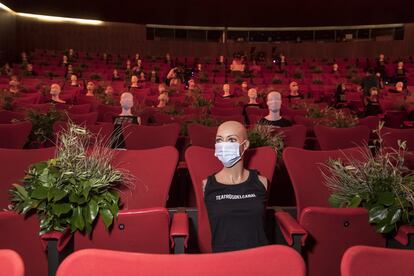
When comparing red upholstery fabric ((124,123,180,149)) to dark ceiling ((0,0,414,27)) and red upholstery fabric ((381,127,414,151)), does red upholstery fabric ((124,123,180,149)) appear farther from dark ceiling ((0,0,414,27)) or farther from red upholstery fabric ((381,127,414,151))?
dark ceiling ((0,0,414,27))

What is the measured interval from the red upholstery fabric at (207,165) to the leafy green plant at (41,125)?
227 cm

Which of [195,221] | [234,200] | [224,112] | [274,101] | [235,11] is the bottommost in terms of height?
[195,221]

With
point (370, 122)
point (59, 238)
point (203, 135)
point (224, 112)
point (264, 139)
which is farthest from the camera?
point (224, 112)

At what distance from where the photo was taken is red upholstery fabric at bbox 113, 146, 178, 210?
2.52 metres

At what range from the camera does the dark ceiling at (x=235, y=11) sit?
1648 cm

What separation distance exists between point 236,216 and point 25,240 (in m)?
0.98

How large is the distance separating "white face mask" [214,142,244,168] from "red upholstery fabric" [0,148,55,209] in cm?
115

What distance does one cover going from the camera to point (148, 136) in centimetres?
387

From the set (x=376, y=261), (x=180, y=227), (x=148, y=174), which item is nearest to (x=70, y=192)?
(x=180, y=227)

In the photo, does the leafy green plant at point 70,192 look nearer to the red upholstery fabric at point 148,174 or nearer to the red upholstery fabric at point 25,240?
the red upholstery fabric at point 25,240

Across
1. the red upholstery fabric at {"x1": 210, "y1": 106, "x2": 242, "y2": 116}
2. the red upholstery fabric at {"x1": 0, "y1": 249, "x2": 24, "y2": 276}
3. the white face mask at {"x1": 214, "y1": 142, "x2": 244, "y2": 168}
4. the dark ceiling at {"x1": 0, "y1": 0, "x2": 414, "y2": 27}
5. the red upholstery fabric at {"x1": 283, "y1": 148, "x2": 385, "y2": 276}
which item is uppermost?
the dark ceiling at {"x1": 0, "y1": 0, "x2": 414, "y2": 27}

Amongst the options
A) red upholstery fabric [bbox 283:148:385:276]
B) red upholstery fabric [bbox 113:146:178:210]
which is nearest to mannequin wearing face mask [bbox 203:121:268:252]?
red upholstery fabric [bbox 283:148:385:276]

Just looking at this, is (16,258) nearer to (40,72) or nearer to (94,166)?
(94,166)

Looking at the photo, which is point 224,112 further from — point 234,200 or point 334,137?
point 234,200
